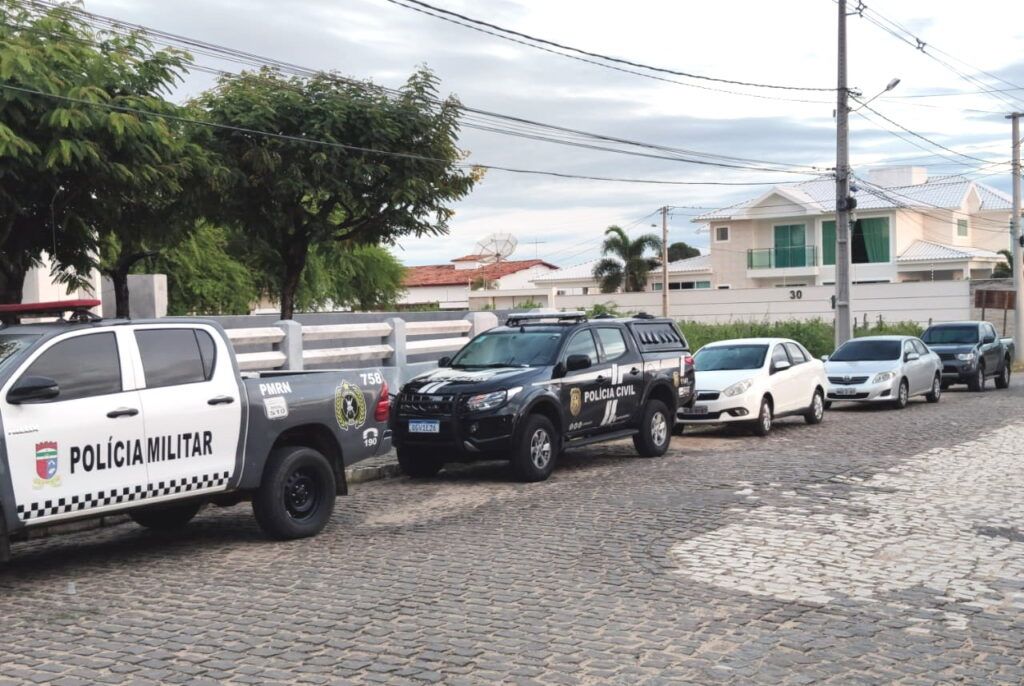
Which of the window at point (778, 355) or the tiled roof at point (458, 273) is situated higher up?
the tiled roof at point (458, 273)

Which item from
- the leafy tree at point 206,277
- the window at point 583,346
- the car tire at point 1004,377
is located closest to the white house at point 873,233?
the car tire at point 1004,377

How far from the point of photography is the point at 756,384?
1862cm

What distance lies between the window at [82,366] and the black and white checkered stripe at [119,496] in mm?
720

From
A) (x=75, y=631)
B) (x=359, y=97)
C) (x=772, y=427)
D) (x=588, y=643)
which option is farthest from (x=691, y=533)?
(x=359, y=97)

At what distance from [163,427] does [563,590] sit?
3248mm

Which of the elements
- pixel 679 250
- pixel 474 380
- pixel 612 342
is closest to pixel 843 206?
pixel 612 342

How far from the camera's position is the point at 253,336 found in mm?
17328

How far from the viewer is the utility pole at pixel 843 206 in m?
29.8

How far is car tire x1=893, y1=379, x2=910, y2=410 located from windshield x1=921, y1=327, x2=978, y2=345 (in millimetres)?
6569

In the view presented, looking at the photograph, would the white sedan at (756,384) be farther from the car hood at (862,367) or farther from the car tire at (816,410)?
the car hood at (862,367)

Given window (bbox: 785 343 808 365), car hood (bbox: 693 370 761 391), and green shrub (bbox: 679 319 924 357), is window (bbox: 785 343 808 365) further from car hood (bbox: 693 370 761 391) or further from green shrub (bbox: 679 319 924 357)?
green shrub (bbox: 679 319 924 357)

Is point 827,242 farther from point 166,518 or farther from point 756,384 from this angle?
point 166,518

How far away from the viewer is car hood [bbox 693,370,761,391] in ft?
60.9

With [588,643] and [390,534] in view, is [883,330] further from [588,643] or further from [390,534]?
[588,643]
